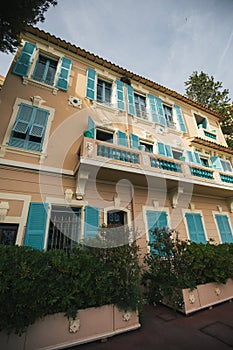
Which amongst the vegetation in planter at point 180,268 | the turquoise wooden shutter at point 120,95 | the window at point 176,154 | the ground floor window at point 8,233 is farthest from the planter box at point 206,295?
the turquoise wooden shutter at point 120,95

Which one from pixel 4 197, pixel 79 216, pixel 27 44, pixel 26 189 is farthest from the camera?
pixel 27 44

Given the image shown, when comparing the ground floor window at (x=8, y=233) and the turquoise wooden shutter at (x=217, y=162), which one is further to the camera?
the turquoise wooden shutter at (x=217, y=162)

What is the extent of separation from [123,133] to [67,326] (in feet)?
23.1

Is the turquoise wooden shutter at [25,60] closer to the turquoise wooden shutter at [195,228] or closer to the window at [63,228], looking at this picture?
the window at [63,228]

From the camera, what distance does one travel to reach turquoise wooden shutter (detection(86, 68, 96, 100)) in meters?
7.96

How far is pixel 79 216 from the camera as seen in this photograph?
5.62 meters

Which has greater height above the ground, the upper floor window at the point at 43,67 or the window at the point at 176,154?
the upper floor window at the point at 43,67

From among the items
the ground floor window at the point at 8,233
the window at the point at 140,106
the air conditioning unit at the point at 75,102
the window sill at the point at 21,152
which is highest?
the window at the point at 140,106

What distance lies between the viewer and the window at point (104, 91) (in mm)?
8719

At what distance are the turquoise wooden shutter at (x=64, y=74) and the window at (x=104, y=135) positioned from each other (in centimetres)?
249

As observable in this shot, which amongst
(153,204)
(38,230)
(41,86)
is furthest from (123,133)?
(38,230)

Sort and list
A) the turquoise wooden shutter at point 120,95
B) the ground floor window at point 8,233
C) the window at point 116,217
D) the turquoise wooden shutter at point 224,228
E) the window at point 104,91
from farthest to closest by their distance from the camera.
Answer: the window at point 104,91
the turquoise wooden shutter at point 120,95
the turquoise wooden shutter at point 224,228
the window at point 116,217
the ground floor window at point 8,233

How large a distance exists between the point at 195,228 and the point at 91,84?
29.3 ft

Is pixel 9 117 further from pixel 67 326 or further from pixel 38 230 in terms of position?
pixel 67 326
